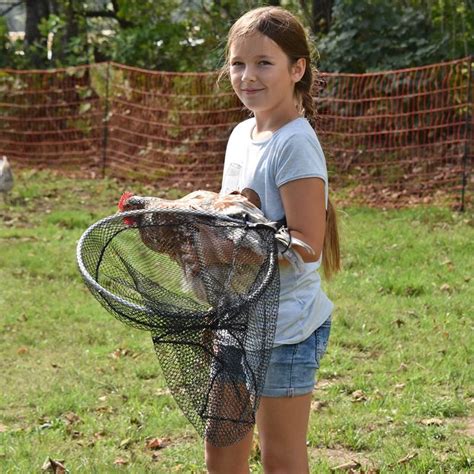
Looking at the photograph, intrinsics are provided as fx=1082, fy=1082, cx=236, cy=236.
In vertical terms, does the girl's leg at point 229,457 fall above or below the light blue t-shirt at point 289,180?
below

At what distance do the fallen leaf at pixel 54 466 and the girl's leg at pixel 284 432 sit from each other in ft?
5.01

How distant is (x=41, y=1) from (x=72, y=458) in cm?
1505

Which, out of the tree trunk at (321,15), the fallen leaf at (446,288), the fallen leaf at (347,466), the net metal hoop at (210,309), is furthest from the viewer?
the tree trunk at (321,15)

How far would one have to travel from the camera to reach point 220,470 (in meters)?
3.08

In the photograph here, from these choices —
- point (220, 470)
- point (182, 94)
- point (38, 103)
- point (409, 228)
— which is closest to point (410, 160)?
point (409, 228)

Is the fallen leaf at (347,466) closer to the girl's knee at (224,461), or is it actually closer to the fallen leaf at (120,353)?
the girl's knee at (224,461)

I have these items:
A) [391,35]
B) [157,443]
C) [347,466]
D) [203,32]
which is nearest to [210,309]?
[347,466]

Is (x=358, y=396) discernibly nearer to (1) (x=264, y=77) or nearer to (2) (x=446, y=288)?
(2) (x=446, y=288)

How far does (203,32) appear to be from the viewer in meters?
15.4

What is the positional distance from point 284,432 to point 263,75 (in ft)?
3.24

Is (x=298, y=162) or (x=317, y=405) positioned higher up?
(x=298, y=162)

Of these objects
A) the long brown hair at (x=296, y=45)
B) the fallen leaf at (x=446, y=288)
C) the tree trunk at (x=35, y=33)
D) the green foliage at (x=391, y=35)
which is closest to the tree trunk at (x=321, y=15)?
the green foliage at (x=391, y=35)

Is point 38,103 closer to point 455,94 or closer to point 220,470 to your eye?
point 455,94

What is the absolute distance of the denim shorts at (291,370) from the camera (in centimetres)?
293
